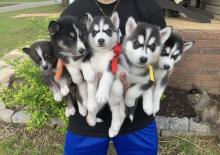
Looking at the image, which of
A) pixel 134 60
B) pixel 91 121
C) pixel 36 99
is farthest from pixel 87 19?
pixel 36 99

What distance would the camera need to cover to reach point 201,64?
580 cm

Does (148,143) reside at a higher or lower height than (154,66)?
lower

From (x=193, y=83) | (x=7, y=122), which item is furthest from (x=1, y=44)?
(x=193, y=83)

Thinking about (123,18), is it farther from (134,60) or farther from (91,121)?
(91,121)

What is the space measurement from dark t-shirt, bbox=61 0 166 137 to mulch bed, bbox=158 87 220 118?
234cm

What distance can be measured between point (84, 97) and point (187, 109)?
2944 mm

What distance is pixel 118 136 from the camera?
3.24 meters

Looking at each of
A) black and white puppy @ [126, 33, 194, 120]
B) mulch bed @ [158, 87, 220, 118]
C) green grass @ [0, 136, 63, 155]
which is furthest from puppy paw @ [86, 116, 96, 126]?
mulch bed @ [158, 87, 220, 118]

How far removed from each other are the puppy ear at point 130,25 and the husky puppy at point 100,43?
79 mm

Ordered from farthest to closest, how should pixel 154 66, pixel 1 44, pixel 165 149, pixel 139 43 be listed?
pixel 1 44
pixel 165 149
pixel 154 66
pixel 139 43

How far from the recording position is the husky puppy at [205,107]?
544 cm

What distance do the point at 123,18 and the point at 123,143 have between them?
38.6 inches

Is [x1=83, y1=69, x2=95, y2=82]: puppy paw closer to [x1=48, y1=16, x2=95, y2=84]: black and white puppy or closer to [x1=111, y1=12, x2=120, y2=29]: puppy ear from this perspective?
[x1=48, y1=16, x2=95, y2=84]: black and white puppy

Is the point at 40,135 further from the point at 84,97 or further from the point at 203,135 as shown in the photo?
the point at 84,97
